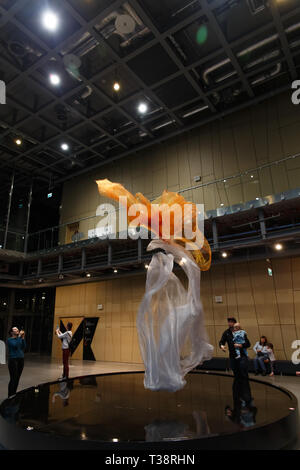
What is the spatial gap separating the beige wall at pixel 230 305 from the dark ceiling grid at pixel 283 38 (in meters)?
7.39

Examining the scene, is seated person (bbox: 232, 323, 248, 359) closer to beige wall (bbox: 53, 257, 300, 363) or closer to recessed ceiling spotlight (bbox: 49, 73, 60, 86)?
beige wall (bbox: 53, 257, 300, 363)

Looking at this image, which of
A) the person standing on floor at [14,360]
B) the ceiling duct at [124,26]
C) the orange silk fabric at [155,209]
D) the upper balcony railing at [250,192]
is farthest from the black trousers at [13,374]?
the ceiling duct at [124,26]

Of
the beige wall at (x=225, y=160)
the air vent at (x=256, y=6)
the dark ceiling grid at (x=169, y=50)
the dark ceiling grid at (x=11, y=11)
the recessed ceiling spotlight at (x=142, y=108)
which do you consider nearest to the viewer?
the dark ceiling grid at (x=11, y=11)

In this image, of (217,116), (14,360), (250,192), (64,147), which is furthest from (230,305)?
(64,147)

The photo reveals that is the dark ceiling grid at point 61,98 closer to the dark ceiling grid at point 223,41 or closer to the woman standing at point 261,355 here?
the dark ceiling grid at point 223,41

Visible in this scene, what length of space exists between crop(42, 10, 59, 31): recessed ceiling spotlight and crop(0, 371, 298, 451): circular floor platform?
10.7 metres

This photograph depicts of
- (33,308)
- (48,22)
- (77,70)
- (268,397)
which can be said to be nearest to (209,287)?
(268,397)

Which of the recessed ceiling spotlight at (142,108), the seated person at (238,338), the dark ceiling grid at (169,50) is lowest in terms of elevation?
the seated person at (238,338)

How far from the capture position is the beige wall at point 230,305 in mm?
10227

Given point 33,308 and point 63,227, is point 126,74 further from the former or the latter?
point 33,308

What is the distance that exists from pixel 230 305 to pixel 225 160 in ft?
21.0

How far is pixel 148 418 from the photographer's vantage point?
166 inches

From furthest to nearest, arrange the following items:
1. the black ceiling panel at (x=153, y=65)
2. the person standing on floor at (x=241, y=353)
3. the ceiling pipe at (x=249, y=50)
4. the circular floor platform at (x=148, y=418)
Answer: the black ceiling panel at (x=153, y=65), the ceiling pipe at (x=249, y=50), the person standing on floor at (x=241, y=353), the circular floor platform at (x=148, y=418)

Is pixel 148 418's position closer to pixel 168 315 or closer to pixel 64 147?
pixel 168 315
